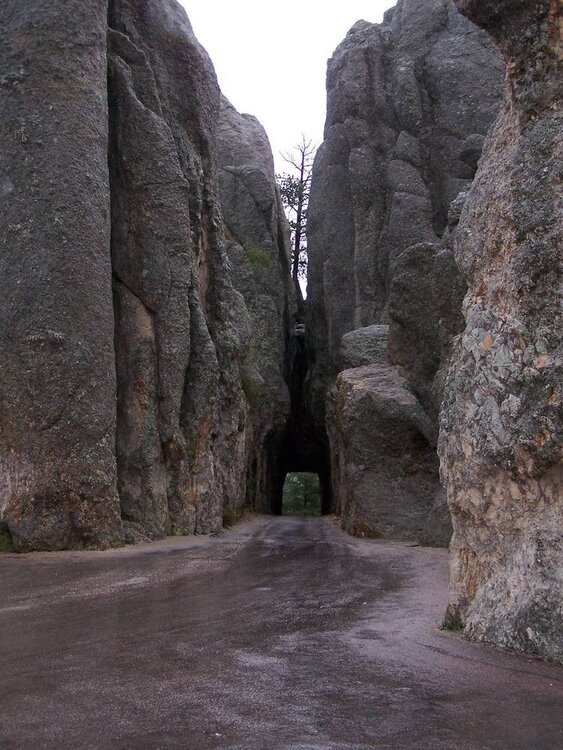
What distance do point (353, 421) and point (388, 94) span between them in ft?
38.5

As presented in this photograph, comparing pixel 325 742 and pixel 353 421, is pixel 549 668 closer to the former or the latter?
pixel 325 742

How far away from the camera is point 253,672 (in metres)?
3.73

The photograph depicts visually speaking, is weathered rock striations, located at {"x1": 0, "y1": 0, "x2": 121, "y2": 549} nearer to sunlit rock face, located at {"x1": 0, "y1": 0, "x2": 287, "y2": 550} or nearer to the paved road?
sunlit rock face, located at {"x1": 0, "y1": 0, "x2": 287, "y2": 550}

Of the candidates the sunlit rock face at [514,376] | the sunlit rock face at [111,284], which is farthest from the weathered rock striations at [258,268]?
the sunlit rock face at [514,376]

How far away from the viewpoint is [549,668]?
3.66m

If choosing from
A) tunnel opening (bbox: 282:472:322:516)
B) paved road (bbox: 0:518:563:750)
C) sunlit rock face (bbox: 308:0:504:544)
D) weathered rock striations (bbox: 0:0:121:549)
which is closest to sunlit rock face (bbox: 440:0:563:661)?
paved road (bbox: 0:518:563:750)

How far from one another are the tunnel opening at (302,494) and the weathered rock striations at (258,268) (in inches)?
511

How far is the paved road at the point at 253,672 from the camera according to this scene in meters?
2.90

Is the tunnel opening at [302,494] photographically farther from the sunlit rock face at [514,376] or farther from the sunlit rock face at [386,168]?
the sunlit rock face at [514,376]

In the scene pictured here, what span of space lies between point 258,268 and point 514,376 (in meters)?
17.4

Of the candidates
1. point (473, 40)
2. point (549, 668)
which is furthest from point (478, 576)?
point (473, 40)

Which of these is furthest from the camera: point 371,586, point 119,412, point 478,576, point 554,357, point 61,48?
point 119,412

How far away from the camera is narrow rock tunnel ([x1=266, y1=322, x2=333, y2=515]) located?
2578 cm

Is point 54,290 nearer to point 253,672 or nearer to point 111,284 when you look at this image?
point 111,284
